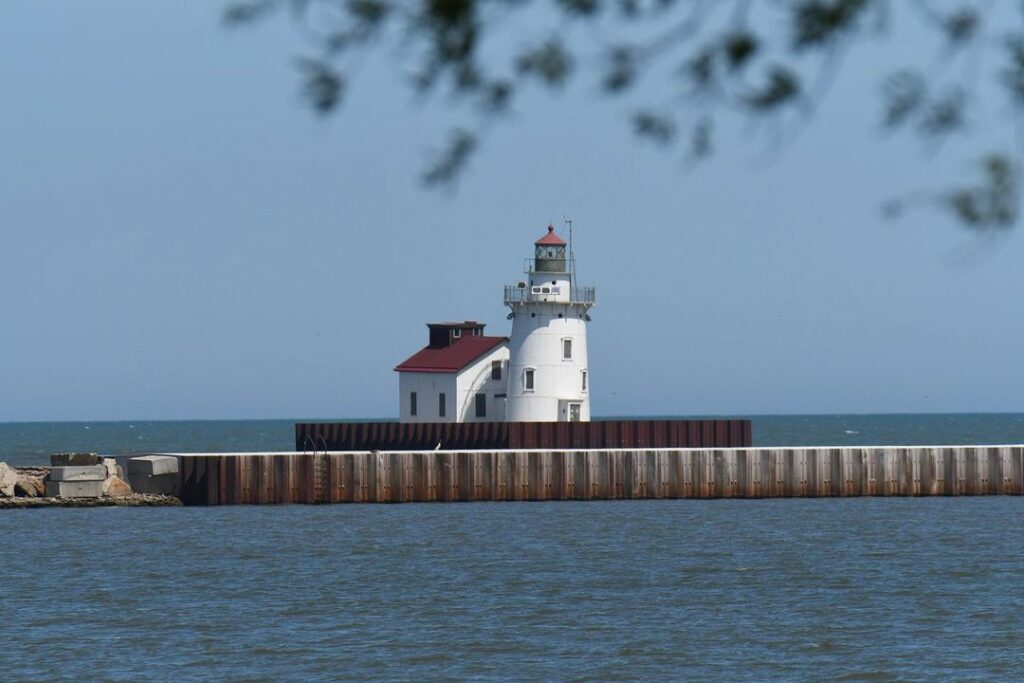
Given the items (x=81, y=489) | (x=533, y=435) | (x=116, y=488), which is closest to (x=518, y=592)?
(x=116, y=488)

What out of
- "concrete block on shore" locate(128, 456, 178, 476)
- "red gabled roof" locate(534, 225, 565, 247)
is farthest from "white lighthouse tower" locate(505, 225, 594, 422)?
"concrete block on shore" locate(128, 456, 178, 476)

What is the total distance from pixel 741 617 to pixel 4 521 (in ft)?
85.3

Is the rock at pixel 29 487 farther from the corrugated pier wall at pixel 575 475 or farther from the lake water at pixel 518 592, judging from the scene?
the corrugated pier wall at pixel 575 475

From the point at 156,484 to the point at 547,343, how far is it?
45.6 feet

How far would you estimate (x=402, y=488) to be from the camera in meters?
47.6

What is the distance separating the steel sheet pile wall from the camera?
53.3 meters

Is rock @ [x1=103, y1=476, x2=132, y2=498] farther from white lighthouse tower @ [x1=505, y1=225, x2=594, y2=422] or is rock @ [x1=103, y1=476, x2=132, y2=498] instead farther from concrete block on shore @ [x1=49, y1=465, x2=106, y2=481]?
white lighthouse tower @ [x1=505, y1=225, x2=594, y2=422]

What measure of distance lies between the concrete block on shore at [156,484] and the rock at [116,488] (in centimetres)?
28

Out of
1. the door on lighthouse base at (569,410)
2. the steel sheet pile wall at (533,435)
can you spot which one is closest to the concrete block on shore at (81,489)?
the steel sheet pile wall at (533,435)

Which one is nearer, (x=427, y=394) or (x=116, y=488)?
(x=116, y=488)

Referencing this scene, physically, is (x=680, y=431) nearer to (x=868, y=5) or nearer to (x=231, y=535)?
(x=231, y=535)

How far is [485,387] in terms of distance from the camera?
191 feet

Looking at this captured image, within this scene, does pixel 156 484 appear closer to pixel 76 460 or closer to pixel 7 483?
pixel 76 460

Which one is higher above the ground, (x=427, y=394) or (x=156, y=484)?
(x=427, y=394)
